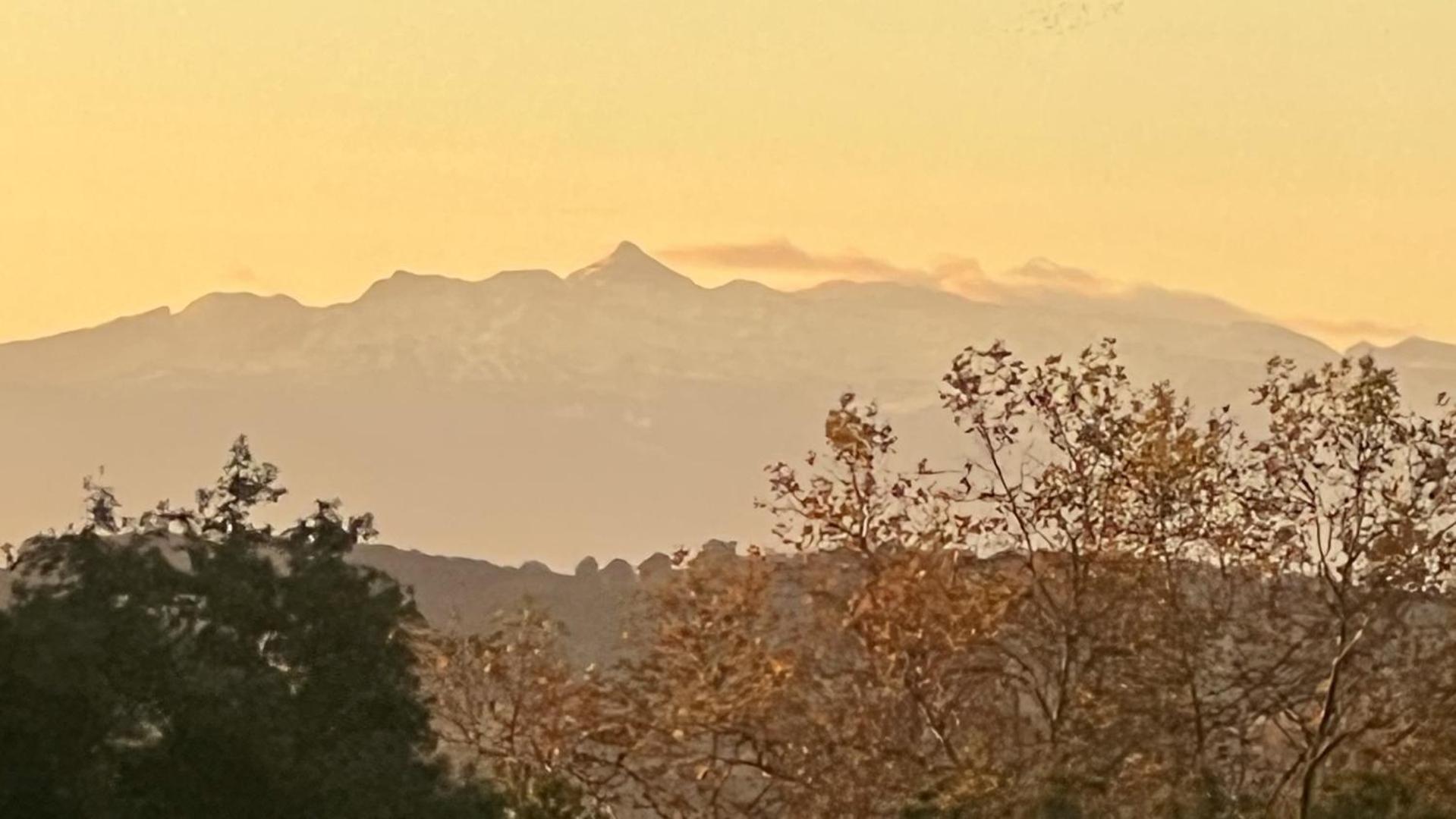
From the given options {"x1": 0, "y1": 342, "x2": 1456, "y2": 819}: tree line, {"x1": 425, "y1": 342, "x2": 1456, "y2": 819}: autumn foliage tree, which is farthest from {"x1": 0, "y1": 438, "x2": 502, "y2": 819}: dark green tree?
{"x1": 425, "y1": 342, "x2": 1456, "y2": 819}: autumn foliage tree

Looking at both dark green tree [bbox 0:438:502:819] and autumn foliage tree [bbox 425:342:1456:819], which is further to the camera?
autumn foliage tree [bbox 425:342:1456:819]

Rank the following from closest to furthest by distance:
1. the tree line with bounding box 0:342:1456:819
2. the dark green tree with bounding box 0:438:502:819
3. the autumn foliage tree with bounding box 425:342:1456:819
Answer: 1. the dark green tree with bounding box 0:438:502:819
2. the tree line with bounding box 0:342:1456:819
3. the autumn foliage tree with bounding box 425:342:1456:819

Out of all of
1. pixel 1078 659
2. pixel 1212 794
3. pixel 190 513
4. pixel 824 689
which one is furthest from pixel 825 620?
pixel 190 513

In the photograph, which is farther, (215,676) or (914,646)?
(914,646)

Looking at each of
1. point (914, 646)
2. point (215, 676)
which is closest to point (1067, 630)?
point (914, 646)

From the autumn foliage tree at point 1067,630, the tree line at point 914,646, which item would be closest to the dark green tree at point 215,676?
the tree line at point 914,646

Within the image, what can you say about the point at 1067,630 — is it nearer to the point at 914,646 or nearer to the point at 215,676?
the point at 914,646

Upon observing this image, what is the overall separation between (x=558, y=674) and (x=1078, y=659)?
8162 mm

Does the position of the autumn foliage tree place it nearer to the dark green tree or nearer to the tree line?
the tree line

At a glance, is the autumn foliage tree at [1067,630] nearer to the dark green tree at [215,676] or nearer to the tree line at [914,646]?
the tree line at [914,646]

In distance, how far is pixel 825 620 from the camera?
4244cm

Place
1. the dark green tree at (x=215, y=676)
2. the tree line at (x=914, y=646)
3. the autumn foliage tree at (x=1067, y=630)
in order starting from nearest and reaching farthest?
1. the dark green tree at (x=215, y=676)
2. the tree line at (x=914, y=646)
3. the autumn foliage tree at (x=1067, y=630)

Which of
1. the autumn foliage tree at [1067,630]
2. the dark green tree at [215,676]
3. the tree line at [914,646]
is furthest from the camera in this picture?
the autumn foliage tree at [1067,630]

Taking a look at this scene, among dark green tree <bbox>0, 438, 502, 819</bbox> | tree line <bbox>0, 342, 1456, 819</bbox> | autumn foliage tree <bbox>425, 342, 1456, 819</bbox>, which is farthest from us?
autumn foliage tree <bbox>425, 342, 1456, 819</bbox>
